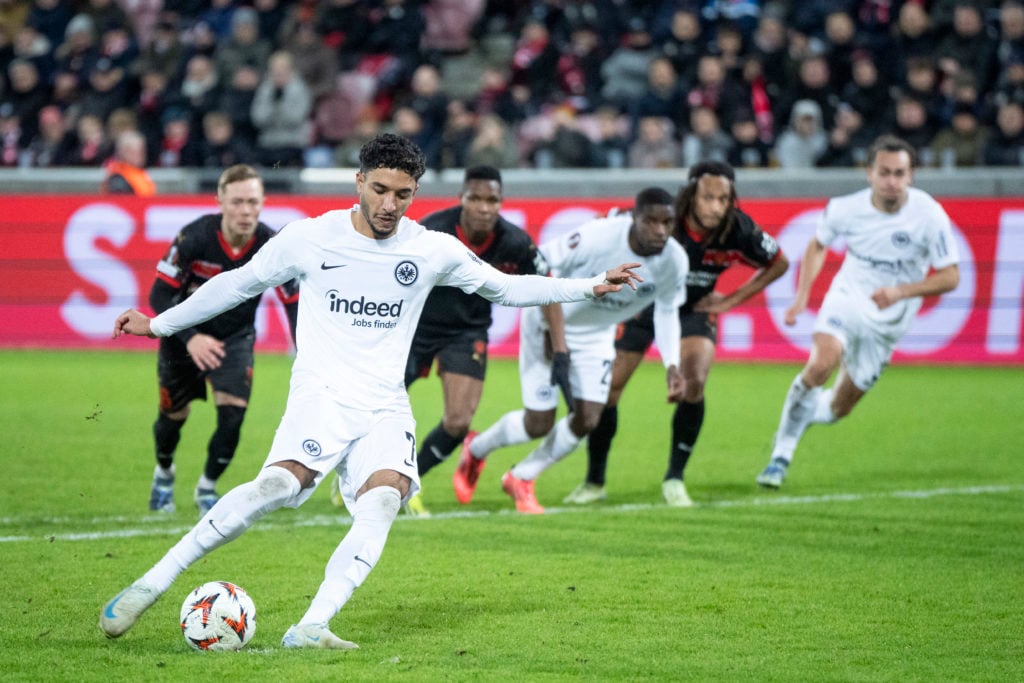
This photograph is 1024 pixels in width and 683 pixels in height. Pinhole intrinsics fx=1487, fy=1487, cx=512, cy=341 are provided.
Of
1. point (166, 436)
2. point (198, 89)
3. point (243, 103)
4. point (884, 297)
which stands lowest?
point (166, 436)

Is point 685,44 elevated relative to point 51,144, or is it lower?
elevated

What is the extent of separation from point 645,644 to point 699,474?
4.85 meters

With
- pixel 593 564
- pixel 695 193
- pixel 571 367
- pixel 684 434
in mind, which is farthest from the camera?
pixel 684 434

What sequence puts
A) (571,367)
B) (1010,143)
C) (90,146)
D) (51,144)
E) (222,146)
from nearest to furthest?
(571,367) → (1010,143) → (222,146) → (90,146) → (51,144)

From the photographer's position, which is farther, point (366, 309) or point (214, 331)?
point (214, 331)

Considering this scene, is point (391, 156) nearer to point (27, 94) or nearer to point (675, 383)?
point (675, 383)

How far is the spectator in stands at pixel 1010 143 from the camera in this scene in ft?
53.4

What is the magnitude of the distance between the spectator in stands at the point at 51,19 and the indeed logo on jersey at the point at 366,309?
1649 cm

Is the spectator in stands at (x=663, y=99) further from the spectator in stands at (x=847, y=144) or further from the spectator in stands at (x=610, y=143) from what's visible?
the spectator in stands at (x=847, y=144)

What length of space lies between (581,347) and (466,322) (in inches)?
29.2

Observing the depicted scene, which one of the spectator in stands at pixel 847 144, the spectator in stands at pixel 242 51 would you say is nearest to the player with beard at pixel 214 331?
the spectator in stands at pixel 847 144

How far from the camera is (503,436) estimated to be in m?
9.30

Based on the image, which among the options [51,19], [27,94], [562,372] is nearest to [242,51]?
[27,94]

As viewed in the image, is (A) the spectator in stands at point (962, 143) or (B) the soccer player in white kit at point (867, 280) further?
(A) the spectator in stands at point (962, 143)
